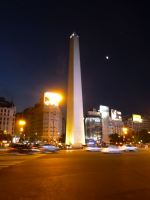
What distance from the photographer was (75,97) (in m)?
62.0

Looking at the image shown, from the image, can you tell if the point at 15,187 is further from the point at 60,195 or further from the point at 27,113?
the point at 27,113

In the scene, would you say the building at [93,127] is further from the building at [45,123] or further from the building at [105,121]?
the building at [45,123]

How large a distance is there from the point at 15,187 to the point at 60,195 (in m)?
2.17

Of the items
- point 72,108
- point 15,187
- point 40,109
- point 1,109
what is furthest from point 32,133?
point 15,187

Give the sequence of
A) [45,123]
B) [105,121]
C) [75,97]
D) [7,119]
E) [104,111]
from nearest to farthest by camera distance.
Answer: [75,97] < [7,119] < [45,123] < [104,111] < [105,121]

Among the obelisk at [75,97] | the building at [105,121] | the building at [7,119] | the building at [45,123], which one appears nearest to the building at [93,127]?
→ the building at [105,121]

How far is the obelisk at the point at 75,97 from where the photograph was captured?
2441 inches

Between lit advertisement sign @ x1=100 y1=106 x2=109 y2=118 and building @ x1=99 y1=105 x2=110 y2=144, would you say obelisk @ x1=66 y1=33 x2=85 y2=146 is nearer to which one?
building @ x1=99 y1=105 x2=110 y2=144

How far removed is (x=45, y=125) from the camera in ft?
500

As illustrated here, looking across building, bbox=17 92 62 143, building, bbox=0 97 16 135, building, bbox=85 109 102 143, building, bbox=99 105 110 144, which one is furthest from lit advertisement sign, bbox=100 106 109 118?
building, bbox=0 97 16 135

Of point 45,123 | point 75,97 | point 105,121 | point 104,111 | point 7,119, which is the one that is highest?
point 104,111

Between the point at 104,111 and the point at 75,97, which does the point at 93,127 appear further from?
the point at 75,97

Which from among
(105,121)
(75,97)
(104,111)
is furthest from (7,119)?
(75,97)

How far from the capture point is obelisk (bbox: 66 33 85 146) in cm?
6200
